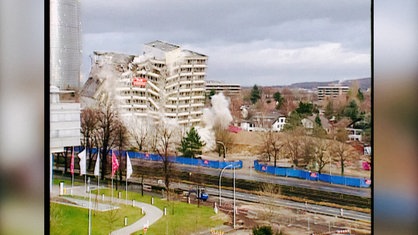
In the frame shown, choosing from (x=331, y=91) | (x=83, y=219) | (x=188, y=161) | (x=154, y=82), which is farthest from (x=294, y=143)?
(x=83, y=219)

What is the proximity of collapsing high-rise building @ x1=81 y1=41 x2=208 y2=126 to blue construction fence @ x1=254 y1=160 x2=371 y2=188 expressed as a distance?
0.25m

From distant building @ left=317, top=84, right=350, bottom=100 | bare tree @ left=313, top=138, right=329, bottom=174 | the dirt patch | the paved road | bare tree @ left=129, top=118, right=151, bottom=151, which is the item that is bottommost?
the dirt patch

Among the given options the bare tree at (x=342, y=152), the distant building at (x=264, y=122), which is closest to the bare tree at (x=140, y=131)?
the distant building at (x=264, y=122)

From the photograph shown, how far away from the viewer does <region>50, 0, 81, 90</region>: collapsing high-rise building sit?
5.86 feet

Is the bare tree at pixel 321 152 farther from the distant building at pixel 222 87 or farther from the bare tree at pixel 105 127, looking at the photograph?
the bare tree at pixel 105 127

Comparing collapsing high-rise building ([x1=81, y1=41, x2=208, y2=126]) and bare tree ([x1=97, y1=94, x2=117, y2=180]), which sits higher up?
collapsing high-rise building ([x1=81, y1=41, x2=208, y2=126])

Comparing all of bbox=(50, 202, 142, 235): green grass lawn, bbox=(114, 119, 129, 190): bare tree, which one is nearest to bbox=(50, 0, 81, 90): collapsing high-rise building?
bbox=(114, 119, 129, 190): bare tree

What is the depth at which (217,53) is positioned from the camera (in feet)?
5.29

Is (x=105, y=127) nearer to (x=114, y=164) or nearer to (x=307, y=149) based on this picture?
(x=114, y=164)

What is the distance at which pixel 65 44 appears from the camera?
71.1 inches

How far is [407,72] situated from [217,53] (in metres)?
0.53

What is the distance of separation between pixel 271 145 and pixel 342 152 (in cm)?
20

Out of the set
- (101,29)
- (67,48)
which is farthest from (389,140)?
(67,48)

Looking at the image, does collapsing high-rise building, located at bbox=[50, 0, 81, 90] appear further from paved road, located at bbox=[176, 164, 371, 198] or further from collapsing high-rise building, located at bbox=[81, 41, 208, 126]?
paved road, located at bbox=[176, 164, 371, 198]
